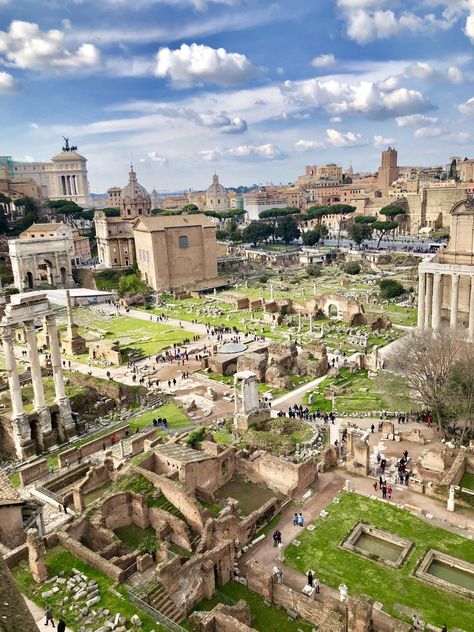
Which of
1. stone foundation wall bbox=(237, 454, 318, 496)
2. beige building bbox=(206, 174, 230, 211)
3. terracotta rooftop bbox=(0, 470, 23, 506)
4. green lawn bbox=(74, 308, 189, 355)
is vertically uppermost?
beige building bbox=(206, 174, 230, 211)

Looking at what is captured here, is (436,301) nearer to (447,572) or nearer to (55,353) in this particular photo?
(447,572)

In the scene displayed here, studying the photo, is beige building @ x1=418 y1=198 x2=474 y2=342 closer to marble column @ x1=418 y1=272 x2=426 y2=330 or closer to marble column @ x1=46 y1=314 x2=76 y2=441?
marble column @ x1=418 y1=272 x2=426 y2=330

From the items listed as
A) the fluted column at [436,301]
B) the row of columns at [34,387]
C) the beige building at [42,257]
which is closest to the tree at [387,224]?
the beige building at [42,257]

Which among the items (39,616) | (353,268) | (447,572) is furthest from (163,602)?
(353,268)

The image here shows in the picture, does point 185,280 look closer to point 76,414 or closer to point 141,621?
point 76,414

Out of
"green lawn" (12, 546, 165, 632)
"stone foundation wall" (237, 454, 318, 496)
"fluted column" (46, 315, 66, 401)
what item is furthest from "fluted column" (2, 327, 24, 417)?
"stone foundation wall" (237, 454, 318, 496)

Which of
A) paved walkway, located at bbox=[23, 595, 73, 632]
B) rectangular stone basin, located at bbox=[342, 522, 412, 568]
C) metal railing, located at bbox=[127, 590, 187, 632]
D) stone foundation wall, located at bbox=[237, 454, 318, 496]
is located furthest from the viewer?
stone foundation wall, located at bbox=[237, 454, 318, 496]
